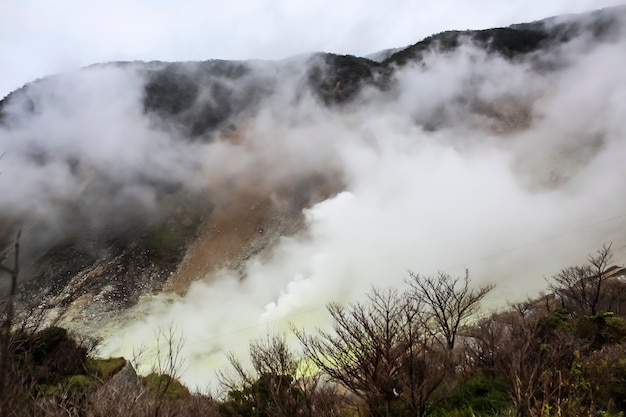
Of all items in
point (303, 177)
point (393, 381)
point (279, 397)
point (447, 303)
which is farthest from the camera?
point (303, 177)

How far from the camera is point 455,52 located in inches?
4242

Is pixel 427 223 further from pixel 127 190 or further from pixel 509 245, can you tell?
pixel 127 190

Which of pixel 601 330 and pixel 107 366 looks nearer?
pixel 601 330

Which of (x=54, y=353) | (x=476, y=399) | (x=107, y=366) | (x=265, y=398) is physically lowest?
(x=476, y=399)

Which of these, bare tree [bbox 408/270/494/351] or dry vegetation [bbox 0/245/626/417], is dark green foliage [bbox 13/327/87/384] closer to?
dry vegetation [bbox 0/245/626/417]

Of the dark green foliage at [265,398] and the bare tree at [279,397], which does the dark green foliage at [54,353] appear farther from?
the bare tree at [279,397]

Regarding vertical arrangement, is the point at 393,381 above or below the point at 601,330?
below

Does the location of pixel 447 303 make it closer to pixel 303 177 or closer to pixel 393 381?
pixel 393 381

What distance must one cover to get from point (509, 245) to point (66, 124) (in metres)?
94.0

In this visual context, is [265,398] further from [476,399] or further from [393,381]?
[476,399]

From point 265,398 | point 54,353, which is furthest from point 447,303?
point 54,353

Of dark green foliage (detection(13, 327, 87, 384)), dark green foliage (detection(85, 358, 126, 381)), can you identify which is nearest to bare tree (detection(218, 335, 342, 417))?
dark green foliage (detection(13, 327, 87, 384))

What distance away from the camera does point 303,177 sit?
8175 centimetres

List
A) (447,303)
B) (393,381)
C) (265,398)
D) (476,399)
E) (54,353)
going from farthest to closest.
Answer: (447,303), (54,353), (265,398), (476,399), (393,381)
